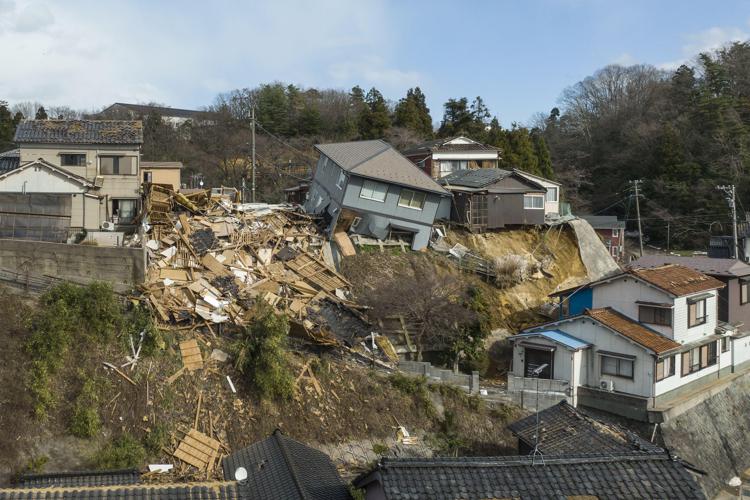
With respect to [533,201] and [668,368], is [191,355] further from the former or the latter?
[533,201]

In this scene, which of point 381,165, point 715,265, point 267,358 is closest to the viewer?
point 267,358

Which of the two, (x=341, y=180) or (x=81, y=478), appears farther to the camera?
(x=341, y=180)

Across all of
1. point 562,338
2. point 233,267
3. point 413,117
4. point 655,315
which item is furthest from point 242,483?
point 413,117

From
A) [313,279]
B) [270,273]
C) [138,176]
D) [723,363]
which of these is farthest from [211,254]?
[723,363]

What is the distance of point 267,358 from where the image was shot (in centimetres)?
1736

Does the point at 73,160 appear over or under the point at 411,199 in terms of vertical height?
over

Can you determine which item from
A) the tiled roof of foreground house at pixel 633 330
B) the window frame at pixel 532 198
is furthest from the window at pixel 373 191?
the tiled roof of foreground house at pixel 633 330

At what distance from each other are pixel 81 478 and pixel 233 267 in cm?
1061

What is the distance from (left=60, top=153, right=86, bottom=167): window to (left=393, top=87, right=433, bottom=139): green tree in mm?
24818

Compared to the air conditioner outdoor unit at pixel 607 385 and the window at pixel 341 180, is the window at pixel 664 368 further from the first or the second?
the window at pixel 341 180

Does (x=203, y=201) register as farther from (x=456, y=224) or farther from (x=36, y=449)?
(x=36, y=449)

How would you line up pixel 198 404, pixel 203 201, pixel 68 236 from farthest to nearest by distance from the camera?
1. pixel 203 201
2. pixel 68 236
3. pixel 198 404

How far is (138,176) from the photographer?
81.0 feet

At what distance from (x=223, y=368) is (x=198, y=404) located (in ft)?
4.33
